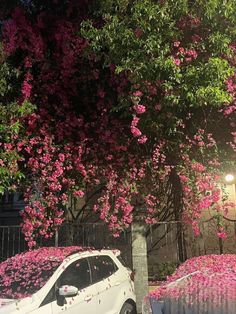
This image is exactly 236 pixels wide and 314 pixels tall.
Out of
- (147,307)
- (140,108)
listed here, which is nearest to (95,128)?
(140,108)

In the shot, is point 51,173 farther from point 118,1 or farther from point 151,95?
point 118,1

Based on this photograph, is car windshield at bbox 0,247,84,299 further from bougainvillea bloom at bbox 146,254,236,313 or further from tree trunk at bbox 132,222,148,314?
tree trunk at bbox 132,222,148,314

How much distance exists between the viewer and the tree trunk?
32.0ft

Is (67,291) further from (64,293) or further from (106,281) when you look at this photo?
(106,281)

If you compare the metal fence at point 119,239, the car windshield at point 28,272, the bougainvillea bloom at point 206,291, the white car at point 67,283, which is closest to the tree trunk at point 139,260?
the metal fence at point 119,239

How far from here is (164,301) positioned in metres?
5.18

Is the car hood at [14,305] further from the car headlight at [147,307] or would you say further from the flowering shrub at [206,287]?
the flowering shrub at [206,287]

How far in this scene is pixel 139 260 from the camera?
9945 millimetres

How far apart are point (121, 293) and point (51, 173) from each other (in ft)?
10.3

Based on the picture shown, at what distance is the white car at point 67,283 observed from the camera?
589 centimetres

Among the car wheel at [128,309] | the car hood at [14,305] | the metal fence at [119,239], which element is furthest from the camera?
the metal fence at [119,239]

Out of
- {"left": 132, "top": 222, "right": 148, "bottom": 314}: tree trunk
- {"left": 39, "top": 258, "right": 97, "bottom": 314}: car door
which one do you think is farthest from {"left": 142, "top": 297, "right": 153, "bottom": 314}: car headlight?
{"left": 132, "top": 222, "right": 148, "bottom": 314}: tree trunk

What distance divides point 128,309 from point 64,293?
2.14 m

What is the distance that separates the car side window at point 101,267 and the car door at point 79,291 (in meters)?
0.14
